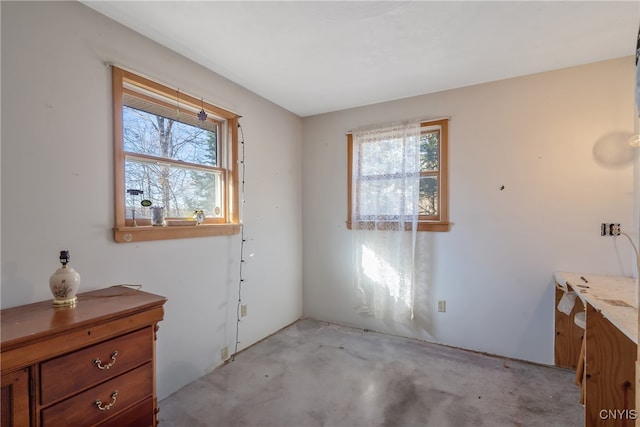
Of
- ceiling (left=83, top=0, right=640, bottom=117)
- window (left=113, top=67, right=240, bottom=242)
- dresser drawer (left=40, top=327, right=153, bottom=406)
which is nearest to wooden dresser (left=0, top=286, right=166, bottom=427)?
dresser drawer (left=40, top=327, right=153, bottom=406)

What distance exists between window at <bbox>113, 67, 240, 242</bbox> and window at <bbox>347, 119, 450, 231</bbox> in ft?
4.28

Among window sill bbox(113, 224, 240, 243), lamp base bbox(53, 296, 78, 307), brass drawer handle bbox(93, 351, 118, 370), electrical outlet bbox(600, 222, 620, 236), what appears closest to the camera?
brass drawer handle bbox(93, 351, 118, 370)

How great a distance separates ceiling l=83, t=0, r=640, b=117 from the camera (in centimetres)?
165

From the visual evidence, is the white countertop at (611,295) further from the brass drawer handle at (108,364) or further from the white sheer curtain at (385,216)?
the brass drawer handle at (108,364)

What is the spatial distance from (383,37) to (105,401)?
2.53 metres

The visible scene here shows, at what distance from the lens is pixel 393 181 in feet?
9.65

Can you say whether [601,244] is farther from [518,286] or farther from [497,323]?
[497,323]

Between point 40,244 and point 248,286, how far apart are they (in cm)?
158

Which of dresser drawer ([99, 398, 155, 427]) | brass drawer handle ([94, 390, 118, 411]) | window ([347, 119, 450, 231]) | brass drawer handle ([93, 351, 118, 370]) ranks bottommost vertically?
dresser drawer ([99, 398, 155, 427])

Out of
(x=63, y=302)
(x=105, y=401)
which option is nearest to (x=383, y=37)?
A: (x=63, y=302)

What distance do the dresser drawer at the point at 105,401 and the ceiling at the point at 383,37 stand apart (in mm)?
1987
